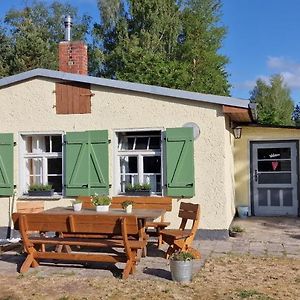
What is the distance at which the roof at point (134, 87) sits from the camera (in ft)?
28.7

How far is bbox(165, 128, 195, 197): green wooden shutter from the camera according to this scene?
8.94 m

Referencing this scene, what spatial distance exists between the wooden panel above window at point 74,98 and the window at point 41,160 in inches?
26.7

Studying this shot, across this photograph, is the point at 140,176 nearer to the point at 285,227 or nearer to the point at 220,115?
the point at 220,115

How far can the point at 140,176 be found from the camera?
9492 millimetres

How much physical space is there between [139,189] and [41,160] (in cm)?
240

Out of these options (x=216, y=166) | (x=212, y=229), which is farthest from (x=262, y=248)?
(x=216, y=166)

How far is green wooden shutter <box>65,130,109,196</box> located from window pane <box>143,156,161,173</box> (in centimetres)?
87

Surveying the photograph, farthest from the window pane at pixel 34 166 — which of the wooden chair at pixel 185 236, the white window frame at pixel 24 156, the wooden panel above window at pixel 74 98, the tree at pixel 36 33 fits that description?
the tree at pixel 36 33

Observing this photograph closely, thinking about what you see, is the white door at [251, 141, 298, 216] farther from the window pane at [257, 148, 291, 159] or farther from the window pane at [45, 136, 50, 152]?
the window pane at [45, 136, 50, 152]

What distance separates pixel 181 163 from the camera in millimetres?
8953

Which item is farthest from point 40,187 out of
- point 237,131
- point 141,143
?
point 237,131

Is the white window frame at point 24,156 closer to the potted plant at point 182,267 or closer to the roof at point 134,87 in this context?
the roof at point 134,87

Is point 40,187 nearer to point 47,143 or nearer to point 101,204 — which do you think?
point 47,143

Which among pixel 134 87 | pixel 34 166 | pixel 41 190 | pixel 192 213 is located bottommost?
pixel 192 213
